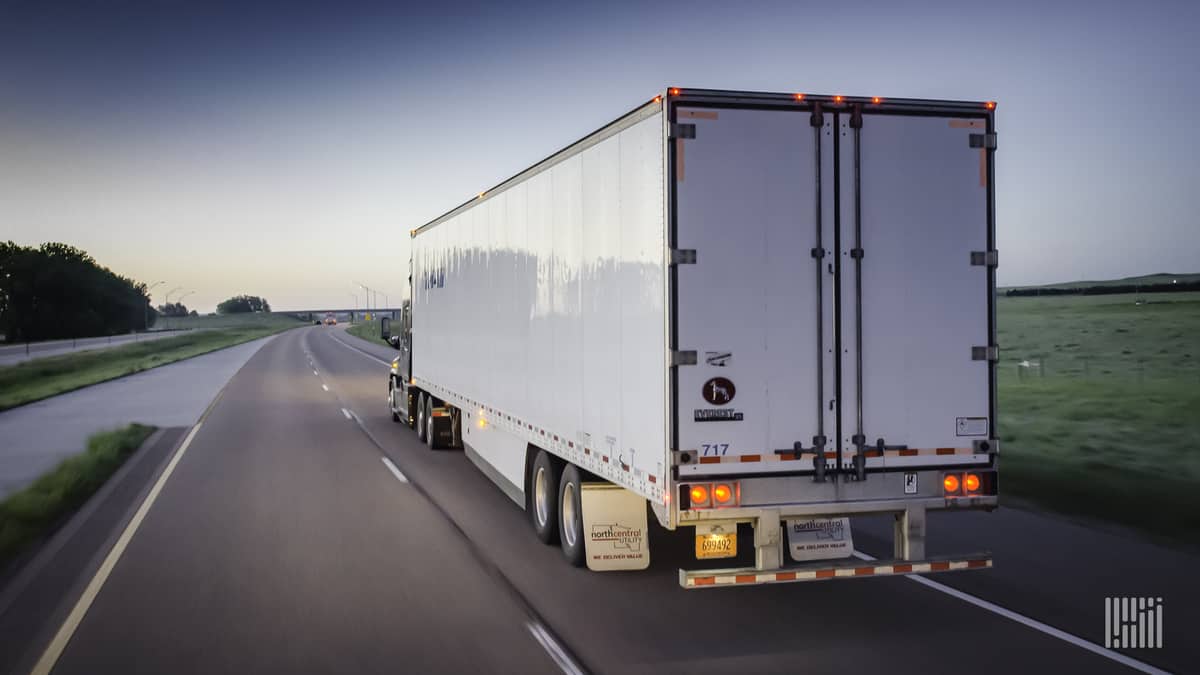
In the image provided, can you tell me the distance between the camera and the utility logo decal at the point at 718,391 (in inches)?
278

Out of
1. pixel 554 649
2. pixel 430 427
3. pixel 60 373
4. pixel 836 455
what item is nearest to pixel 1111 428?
pixel 430 427

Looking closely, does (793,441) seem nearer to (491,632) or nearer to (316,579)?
(491,632)

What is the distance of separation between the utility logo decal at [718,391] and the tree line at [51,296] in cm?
12475

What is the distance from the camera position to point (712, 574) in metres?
6.98

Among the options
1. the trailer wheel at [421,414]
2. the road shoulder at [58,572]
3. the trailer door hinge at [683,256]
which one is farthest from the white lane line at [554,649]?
the trailer wheel at [421,414]

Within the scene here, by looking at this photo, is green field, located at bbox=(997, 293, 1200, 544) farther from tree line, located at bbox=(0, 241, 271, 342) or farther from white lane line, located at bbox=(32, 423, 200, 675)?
tree line, located at bbox=(0, 241, 271, 342)

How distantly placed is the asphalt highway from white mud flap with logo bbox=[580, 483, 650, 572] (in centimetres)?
19

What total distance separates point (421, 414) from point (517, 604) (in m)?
11.8

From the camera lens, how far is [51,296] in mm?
118812

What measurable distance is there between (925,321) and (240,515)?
8371 mm

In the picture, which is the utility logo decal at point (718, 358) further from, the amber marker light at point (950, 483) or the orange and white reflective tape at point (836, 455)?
the amber marker light at point (950, 483)

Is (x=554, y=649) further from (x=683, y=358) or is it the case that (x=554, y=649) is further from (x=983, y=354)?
(x=983, y=354)

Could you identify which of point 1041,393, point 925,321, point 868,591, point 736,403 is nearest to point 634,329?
point 736,403

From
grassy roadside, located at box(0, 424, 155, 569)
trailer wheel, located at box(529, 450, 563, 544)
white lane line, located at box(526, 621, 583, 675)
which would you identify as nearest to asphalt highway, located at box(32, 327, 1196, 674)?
white lane line, located at box(526, 621, 583, 675)
